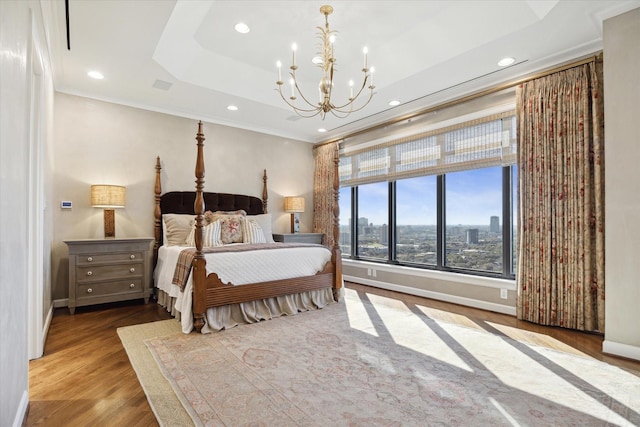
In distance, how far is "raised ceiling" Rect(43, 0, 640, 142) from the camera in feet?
8.91

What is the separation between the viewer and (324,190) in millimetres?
6156

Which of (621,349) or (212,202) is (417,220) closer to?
(621,349)

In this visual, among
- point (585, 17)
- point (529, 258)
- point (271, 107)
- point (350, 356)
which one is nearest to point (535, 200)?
point (529, 258)

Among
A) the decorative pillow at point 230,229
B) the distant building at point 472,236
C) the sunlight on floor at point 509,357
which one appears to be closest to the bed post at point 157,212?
the decorative pillow at point 230,229

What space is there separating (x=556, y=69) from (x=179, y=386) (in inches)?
170

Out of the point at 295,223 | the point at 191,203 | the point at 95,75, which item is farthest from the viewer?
the point at 295,223

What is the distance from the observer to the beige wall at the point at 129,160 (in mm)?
4027

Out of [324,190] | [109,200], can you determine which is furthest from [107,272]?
[324,190]

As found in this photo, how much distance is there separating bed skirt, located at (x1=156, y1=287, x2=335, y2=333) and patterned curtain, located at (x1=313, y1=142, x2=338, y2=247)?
2.03 meters

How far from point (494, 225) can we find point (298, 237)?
3009 mm

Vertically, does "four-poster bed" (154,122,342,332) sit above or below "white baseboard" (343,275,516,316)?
above

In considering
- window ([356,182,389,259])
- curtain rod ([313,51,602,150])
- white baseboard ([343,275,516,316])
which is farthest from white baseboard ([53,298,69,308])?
curtain rod ([313,51,602,150])

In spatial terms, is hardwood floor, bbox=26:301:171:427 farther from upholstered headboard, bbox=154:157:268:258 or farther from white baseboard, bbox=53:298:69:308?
upholstered headboard, bbox=154:157:268:258

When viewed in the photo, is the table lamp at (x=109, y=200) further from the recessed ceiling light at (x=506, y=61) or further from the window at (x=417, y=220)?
the recessed ceiling light at (x=506, y=61)
